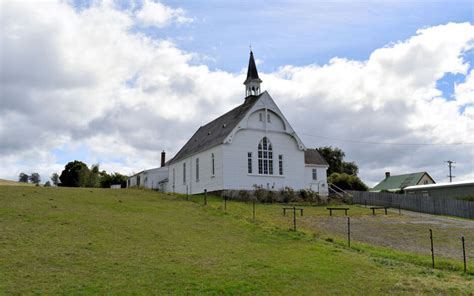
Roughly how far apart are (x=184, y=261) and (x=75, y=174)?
2006 inches

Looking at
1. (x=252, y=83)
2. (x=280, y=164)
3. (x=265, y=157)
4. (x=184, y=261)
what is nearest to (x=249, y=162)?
(x=265, y=157)

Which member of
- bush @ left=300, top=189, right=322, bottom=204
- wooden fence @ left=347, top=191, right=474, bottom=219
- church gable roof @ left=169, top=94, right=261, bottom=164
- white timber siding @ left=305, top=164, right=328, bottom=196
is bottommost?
wooden fence @ left=347, top=191, right=474, bottom=219

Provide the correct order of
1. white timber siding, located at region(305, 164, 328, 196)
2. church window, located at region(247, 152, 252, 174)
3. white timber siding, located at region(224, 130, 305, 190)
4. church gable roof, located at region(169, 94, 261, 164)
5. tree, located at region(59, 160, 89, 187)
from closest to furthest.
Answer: white timber siding, located at region(224, 130, 305, 190), church window, located at region(247, 152, 252, 174), church gable roof, located at region(169, 94, 261, 164), white timber siding, located at region(305, 164, 328, 196), tree, located at region(59, 160, 89, 187)

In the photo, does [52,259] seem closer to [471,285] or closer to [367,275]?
[367,275]

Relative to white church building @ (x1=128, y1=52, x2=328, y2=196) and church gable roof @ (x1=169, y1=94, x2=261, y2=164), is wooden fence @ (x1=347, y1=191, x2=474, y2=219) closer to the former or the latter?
white church building @ (x1=128, y1=52, x2=328, y2=196)

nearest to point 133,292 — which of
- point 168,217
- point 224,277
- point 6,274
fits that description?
point 224,277

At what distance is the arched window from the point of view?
40688mm

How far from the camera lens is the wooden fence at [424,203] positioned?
40.5 m

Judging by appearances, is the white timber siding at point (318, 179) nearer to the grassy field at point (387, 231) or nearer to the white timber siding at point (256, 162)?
the white timber siding at point (256, 162)

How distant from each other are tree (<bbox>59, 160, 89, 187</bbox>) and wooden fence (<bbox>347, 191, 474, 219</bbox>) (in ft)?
113

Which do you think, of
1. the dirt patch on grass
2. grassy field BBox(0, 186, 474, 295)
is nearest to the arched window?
the dirt patch on grass

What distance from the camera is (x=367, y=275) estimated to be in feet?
43.9

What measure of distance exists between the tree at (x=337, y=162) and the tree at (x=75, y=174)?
154 ft

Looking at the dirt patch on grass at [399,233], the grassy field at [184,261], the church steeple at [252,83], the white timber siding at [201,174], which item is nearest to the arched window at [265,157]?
the white timber siding at [201,174]
